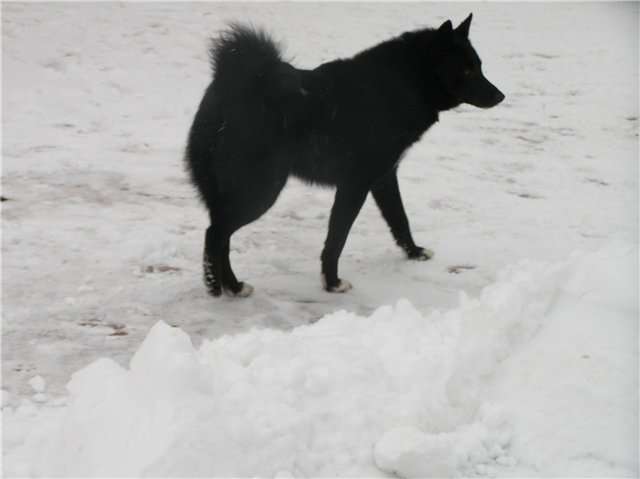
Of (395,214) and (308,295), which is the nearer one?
(308,295)

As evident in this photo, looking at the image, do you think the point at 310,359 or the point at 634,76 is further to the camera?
the point at 634,76

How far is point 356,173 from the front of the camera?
3.77m

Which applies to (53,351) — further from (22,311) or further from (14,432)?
(14,432)

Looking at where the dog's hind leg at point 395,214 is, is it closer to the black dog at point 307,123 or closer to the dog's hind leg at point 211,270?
the black dog at point 307,123

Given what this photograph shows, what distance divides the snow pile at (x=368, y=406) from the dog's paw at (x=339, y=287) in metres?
1.32

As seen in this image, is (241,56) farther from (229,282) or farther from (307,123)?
(229,282)

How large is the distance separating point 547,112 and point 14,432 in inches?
247

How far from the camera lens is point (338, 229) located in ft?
12.5

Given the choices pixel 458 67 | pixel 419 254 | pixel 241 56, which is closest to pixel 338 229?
pixel 419 254

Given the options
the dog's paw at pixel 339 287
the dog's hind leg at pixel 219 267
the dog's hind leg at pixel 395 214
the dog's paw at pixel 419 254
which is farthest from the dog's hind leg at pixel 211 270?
the dog's paw at pixel 419 254

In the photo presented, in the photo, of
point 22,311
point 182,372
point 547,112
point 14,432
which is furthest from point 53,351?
point 547,112

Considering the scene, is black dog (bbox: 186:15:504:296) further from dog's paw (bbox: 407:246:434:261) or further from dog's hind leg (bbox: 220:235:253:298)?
dog's paw (bbox: 407:246:434:261)

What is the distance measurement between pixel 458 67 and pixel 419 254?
1054 millimetres

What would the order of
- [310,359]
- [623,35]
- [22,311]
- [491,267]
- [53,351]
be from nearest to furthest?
[310,359]
[53,351]
[22,311]
[491,267]
[623,35]
